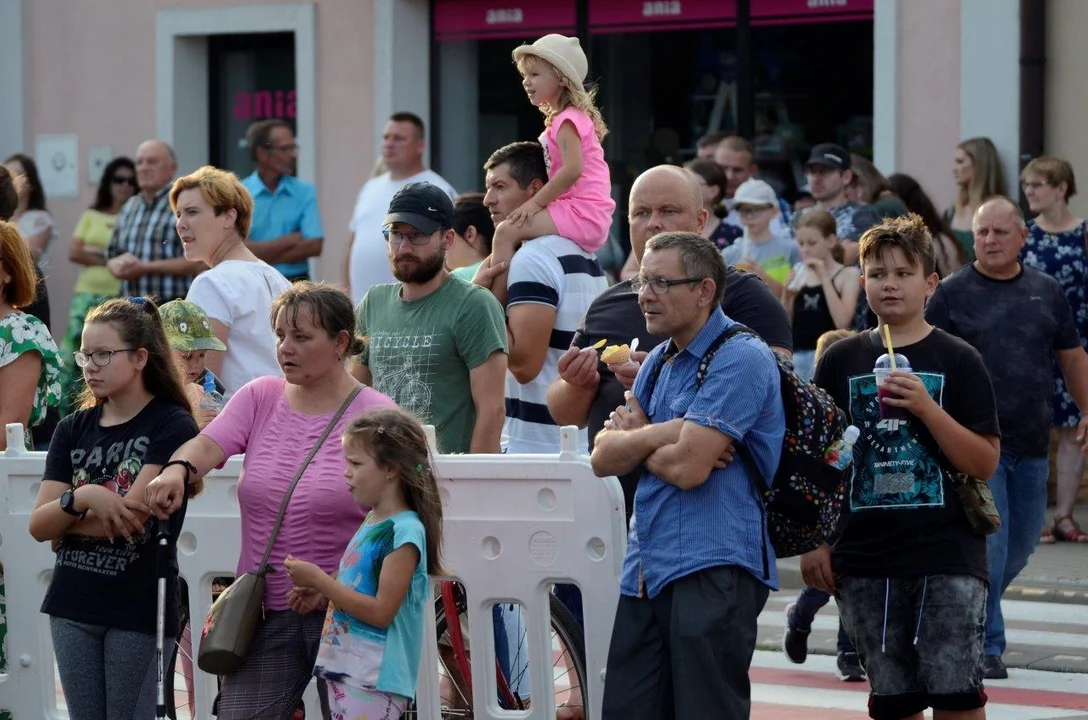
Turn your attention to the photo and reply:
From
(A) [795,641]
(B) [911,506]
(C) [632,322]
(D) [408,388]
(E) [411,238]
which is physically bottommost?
(A) [795,641]

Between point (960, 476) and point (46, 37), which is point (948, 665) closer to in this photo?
point (960, 476)

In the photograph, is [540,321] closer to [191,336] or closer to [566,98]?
[191,336]

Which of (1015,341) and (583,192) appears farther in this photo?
(1015,341)

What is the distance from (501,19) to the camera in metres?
16.1

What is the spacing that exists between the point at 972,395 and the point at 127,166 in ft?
33.7

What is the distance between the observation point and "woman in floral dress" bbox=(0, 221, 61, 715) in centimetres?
706

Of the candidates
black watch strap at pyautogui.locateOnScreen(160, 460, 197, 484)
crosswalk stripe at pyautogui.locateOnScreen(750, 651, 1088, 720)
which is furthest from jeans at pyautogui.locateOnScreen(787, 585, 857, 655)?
black watch strap at pyautogui.locateOnScreen(160, 460, 197, 484)

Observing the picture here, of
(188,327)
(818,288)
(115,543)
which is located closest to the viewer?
(115,543)

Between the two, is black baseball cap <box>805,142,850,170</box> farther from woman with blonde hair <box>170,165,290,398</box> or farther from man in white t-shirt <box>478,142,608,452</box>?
woman with blonde hair <box>170,165,290,398</box>

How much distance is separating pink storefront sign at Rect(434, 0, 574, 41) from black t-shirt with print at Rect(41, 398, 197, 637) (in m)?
10.0

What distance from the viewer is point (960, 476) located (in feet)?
20.4

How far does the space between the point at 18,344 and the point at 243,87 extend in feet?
34.8

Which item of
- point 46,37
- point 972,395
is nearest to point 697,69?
point 46,37

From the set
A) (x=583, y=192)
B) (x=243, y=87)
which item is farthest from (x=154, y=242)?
(x=583, y=192)
